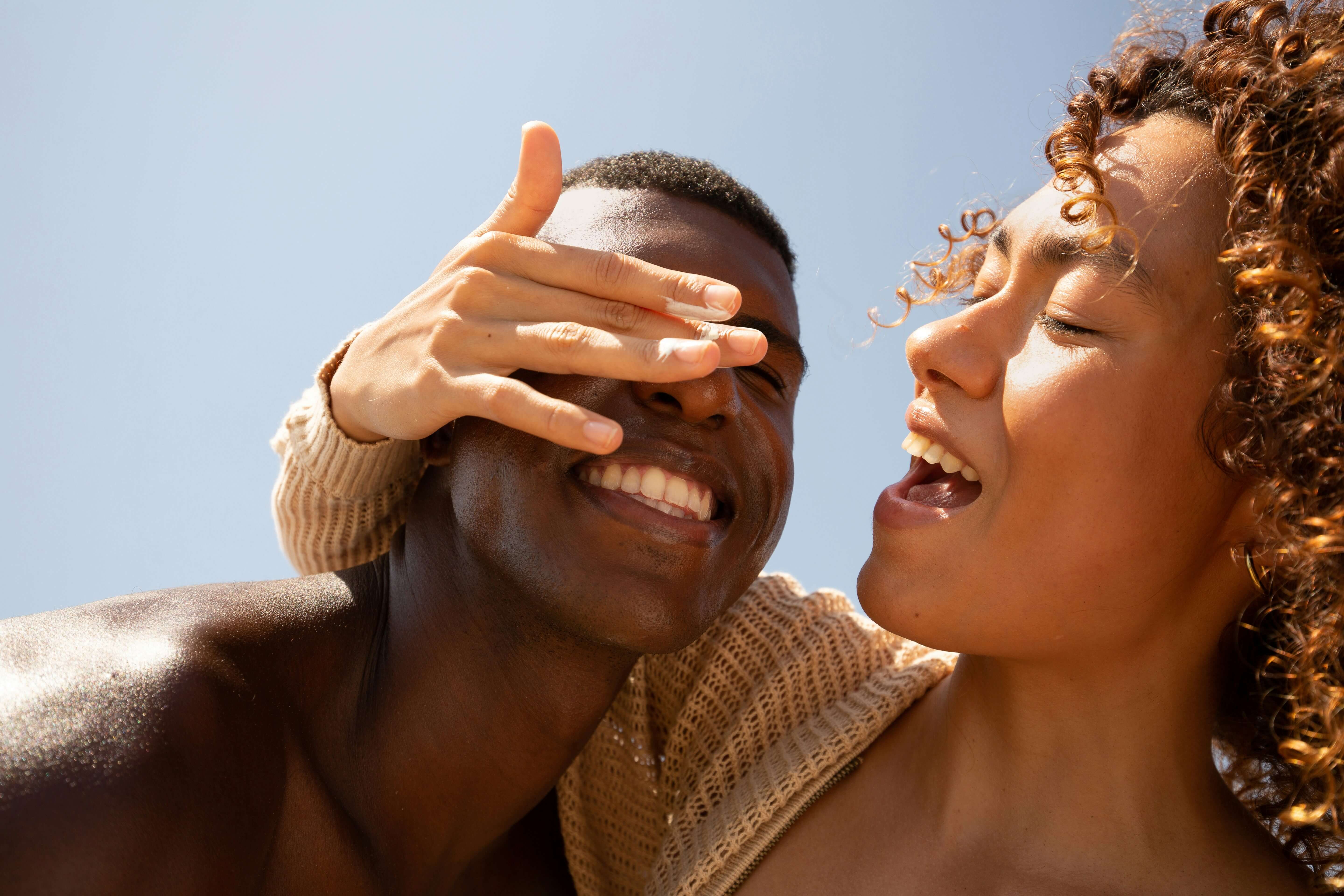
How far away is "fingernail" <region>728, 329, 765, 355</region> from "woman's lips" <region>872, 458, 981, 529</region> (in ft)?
1.58

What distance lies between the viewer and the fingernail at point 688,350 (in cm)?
155

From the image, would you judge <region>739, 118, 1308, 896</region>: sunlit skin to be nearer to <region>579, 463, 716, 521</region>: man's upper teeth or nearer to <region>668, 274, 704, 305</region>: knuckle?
<region>579, 463, 716, 521</region>: man's upper teeth

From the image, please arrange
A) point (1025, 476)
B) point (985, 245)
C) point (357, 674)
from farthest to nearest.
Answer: point (985, 245) → point (357, 674) → point (1025, 476)

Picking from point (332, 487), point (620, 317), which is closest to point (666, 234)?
point (620, 317)

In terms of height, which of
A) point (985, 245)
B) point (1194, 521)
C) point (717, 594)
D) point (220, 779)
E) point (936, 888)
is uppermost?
point (985, 245)

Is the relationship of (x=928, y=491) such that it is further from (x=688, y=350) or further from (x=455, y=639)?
(x=455, y=639)

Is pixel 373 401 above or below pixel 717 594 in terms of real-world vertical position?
above

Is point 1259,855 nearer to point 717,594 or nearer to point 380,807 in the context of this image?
point 717,594

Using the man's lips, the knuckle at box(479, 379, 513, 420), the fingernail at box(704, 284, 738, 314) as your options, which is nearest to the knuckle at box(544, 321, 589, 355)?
the knuckle at box(479, 379, 513, 420)

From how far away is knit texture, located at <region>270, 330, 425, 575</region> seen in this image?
7.30 ft

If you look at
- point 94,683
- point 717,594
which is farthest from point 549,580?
point 94,683

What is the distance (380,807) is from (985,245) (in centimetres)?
191

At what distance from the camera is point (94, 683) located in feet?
4.67

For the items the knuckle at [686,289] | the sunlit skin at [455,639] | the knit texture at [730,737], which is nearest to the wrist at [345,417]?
the sunlit skin at [455,639]
